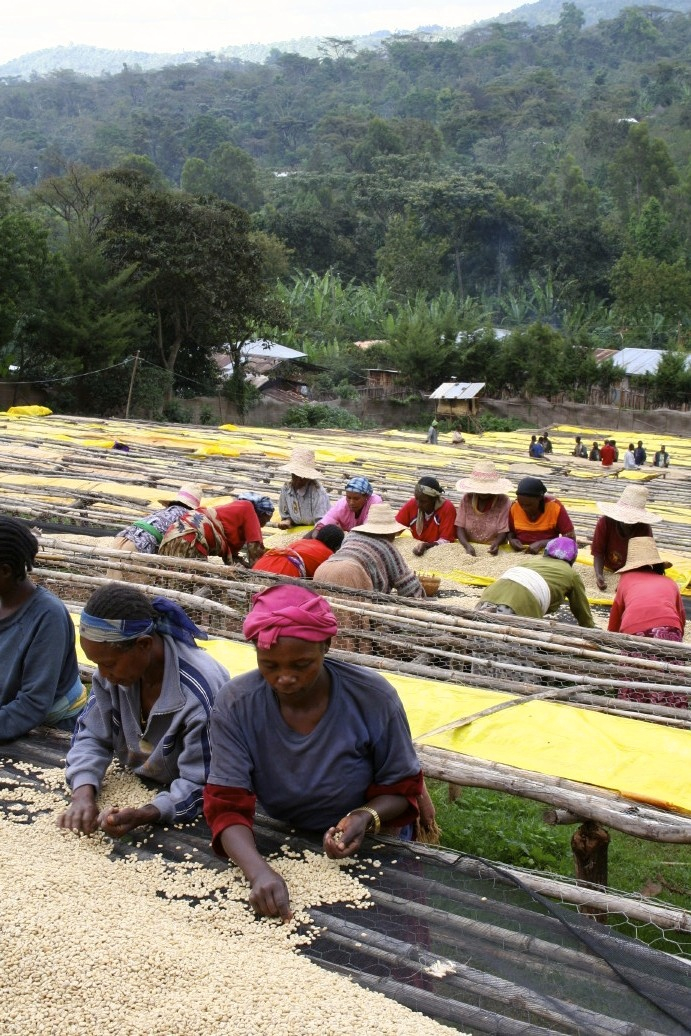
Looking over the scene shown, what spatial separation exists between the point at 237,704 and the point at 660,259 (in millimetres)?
36952

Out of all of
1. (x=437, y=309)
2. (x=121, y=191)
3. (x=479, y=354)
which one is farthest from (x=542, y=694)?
(x=437, y=309)

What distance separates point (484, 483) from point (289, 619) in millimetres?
4397

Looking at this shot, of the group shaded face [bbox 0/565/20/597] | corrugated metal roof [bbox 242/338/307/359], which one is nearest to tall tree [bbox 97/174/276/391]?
corrugated metal roof [bbox 242/338/307/359]

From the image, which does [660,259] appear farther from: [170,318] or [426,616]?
[426,616]

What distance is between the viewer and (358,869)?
203 cm

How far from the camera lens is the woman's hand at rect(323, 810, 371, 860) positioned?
78.9 inches

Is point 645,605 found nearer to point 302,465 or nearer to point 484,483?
point 484,483

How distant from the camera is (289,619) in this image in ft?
6.35

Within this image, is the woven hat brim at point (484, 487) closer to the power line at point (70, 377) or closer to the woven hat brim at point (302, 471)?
the woven hat brim at point (302, 471)

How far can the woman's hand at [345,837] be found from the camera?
2.00m

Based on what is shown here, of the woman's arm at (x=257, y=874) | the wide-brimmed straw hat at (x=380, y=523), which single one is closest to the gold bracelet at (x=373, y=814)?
the woman's arm at (x=257, y=874)

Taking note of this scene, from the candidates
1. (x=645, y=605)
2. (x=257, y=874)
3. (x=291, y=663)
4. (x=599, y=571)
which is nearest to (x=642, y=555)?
(x=645, y=605)

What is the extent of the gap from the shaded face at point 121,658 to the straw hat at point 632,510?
3.60 meters

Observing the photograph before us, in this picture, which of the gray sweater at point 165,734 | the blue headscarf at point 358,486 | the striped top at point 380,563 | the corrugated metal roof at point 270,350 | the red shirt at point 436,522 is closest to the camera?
the gray sweater at point 165,734
